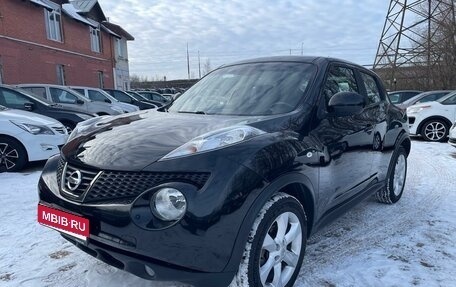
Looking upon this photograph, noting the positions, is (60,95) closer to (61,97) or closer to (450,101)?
(61,97)

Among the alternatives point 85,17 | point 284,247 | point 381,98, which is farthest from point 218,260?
point 85,17

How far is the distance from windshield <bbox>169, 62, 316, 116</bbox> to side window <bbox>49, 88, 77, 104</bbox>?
7873 millimetres

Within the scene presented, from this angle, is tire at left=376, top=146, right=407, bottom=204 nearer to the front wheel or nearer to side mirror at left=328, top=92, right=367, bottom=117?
side mirror at left=328, top=92, right=367, bottom=117

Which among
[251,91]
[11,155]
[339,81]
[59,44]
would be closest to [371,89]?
[339,81]

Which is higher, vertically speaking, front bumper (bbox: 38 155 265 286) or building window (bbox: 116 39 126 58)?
building window (bbox: 116 39 126 58)

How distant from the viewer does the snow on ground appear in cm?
280

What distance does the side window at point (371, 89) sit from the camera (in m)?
4.10

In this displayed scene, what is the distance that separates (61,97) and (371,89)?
9.00 meters

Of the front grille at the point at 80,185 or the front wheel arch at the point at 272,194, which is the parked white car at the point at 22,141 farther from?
the front wheel arch at the point at 272,194

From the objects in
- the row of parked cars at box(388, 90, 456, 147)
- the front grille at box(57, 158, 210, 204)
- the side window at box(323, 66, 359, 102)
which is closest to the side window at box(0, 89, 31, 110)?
the front grille at box(57, 158, 210, 204)

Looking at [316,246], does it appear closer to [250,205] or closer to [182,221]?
[250,205]

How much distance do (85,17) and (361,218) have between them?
2521 centimetres

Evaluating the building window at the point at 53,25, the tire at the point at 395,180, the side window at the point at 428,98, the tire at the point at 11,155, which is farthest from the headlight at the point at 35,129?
the building window at the point at 53,25

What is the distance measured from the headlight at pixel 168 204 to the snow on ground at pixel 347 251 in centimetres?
89
